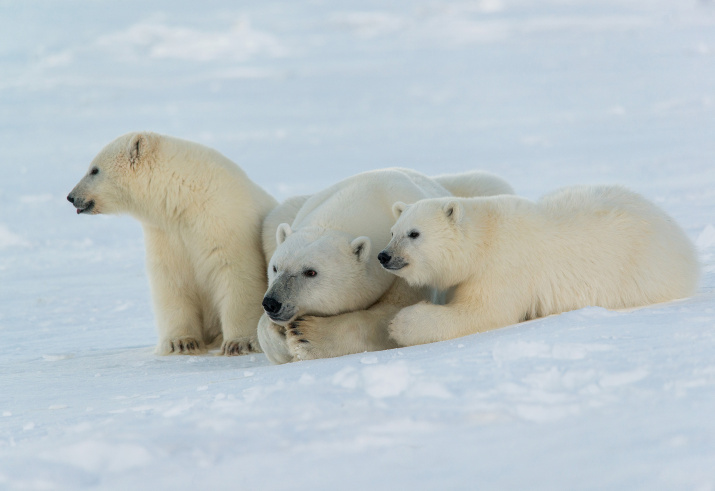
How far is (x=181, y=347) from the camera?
5.69 metres

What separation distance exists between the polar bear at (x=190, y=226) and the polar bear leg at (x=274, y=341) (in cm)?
96

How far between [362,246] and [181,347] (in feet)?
6.37

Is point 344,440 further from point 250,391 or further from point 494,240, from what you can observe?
point 494,240

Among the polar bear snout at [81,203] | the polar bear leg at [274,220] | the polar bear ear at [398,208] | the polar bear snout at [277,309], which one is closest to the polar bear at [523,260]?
the polar bear ear at [398,208]

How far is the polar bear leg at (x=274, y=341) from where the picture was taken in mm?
4297

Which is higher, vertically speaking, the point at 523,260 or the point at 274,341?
the point at 523,260

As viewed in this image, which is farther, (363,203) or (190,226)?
(190,226)

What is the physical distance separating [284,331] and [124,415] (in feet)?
4.83

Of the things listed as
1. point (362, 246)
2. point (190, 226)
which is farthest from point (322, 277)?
point (190, 226)

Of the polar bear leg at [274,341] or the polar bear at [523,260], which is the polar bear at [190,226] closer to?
the polar bear leg at [274,341]

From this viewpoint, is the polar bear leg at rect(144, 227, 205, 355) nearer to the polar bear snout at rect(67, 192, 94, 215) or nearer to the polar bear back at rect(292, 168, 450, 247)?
the polar bear snout at rect(67, 192, 94, 215)

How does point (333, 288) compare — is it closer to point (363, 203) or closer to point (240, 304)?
point (363, 203)

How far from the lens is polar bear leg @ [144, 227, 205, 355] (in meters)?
5.79

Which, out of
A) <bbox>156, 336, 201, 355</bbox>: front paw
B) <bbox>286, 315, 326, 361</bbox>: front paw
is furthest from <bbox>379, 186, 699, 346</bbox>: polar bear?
<bbox>156, 336, 201, 355</bbox>: front paw
